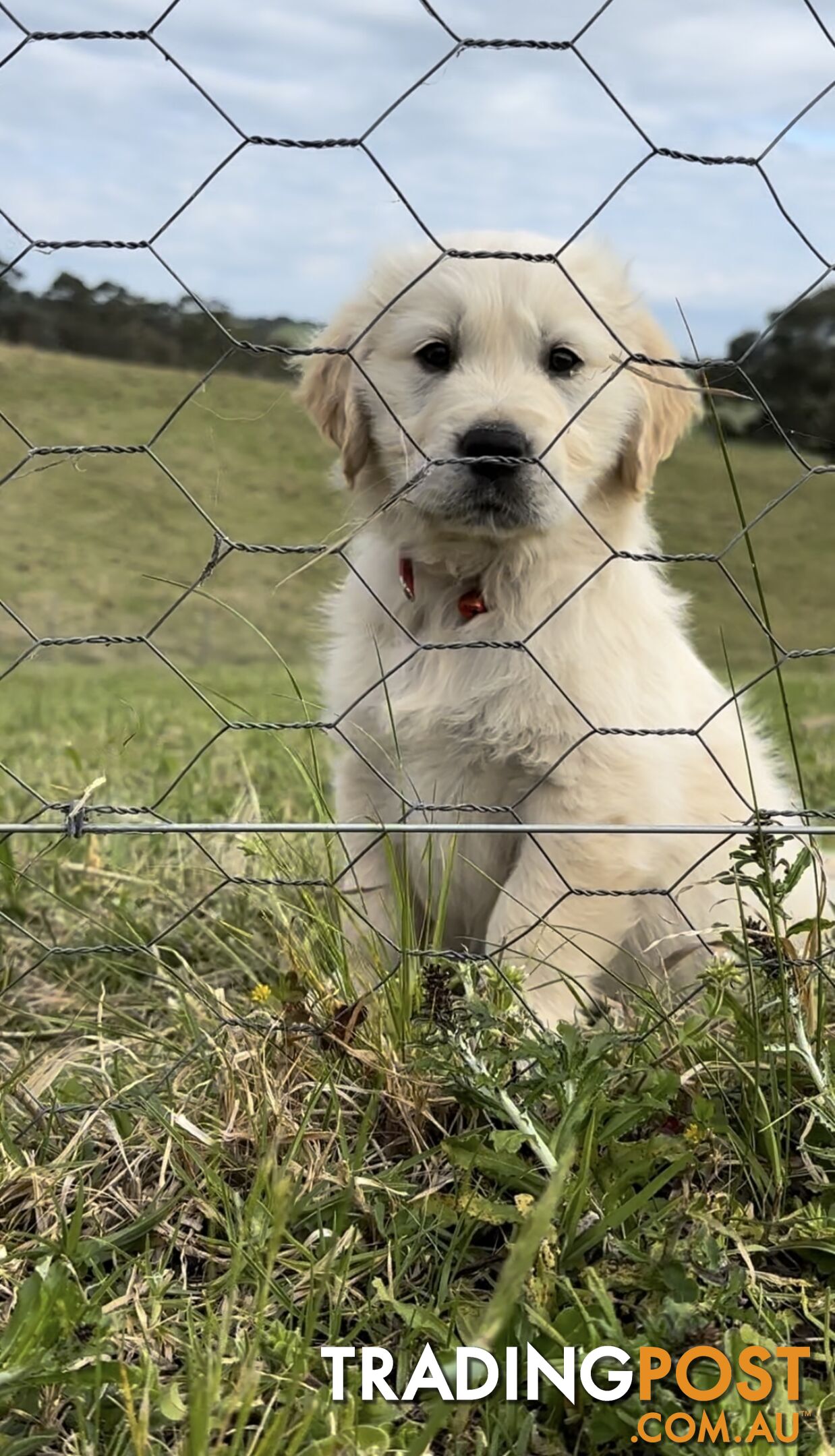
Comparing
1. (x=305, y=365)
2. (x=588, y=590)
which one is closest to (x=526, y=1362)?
(x=588, y=590)

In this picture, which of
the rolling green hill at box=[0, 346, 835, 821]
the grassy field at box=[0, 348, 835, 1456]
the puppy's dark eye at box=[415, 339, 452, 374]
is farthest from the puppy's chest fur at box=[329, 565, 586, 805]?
the rolling green hill at box=[0, 346, 835, 821]

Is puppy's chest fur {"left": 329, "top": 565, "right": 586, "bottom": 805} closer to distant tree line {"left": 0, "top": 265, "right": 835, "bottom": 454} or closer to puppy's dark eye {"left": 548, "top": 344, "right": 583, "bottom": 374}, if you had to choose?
puppy's dark eye {"left": 548, "top": 344, "right": 583, "bottom": 374}

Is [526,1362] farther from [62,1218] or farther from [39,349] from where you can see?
[39,349]

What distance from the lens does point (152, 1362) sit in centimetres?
119

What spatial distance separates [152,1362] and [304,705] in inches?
36.4

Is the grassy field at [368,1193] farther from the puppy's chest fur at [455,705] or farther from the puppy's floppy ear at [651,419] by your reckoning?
the puppy's floppy ear at [651,419]

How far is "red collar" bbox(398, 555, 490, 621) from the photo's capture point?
2.28 m

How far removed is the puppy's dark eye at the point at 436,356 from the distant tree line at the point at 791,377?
475mm

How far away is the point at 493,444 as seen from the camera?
204cm

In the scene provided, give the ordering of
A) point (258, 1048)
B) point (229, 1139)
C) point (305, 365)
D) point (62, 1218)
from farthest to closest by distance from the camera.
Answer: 1. point (305, 365)
2. point (258, 1048)
3. point (229, 1139)
4. point (62, 1218)

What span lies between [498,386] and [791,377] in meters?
2.64

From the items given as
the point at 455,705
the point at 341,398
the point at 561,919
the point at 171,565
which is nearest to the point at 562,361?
the point at 341,398

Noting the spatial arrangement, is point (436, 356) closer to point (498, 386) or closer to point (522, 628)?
point (498, 386)

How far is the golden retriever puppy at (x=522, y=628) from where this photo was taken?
7.00 ft
